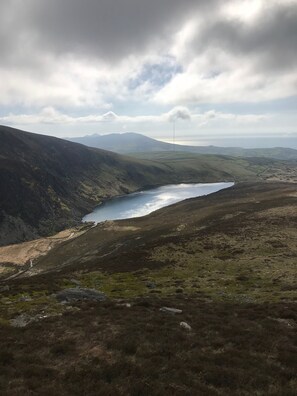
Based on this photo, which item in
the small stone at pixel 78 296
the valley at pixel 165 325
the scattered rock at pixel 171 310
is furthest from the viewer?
the small stone at pixel 78 296

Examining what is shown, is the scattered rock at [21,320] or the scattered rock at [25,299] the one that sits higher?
the scattered rock at [21,320]

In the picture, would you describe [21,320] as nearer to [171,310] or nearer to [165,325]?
Result: [165,325]

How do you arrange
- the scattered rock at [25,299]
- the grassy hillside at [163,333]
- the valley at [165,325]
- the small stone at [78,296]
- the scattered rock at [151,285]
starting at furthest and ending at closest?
the scattered rock at [151,285], the scattered rock at [25,299], the small stone at [78,296], the valley at [165,325], the grassy hillside at [163,333]

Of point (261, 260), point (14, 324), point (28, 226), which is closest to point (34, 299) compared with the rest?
point (14, 324)

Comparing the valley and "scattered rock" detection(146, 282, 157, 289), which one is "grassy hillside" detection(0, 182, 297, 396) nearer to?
the valley

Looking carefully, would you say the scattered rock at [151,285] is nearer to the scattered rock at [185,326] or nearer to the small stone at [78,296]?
the small stone at [78,296]

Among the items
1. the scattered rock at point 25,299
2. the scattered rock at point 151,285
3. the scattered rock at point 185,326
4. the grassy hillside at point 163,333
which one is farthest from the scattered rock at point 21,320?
the scattered rock at point 151,285

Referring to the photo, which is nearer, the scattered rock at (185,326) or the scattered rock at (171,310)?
the scattered rock at (185,326)

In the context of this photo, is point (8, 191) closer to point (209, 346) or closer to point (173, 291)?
point (173, 291)

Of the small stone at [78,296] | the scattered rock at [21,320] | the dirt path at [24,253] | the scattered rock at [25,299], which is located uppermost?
the scattered rock at [21,320]

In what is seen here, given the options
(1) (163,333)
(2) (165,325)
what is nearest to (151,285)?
(2) (165,325)

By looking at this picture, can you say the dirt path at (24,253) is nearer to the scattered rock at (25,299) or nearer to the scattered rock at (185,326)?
the scattered rock at (25,299)
